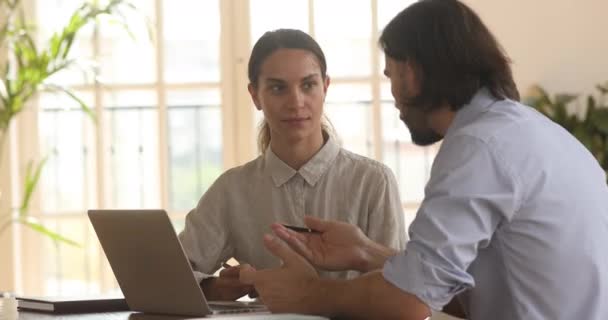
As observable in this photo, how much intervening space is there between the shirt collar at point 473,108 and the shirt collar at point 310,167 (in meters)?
0.89

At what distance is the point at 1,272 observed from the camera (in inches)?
214

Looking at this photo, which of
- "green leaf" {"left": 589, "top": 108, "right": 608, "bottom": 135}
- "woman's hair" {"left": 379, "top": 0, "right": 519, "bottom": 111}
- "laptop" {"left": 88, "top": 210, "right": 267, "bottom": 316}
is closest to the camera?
"woman's hair" {"left": 379, "top": 0, "right": 519, "bottom": 111}

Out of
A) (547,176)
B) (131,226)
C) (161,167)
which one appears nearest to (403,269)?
(547,176)

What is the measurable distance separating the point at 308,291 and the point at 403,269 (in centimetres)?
27

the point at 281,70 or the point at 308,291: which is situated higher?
the point at 281,70

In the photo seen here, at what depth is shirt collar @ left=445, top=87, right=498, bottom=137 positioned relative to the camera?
2.12 metres

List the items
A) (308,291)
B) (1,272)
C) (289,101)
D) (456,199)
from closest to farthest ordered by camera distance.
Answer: (456,199) → (308,291) → (289,101) → (1,272)

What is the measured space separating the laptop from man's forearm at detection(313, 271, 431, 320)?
0.30 m

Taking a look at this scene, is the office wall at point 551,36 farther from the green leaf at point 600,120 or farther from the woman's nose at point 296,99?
the woman's nose at point 296,99

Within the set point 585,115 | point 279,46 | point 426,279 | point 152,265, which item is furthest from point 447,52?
point 585,115

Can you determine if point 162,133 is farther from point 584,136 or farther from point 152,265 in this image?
point 152,265

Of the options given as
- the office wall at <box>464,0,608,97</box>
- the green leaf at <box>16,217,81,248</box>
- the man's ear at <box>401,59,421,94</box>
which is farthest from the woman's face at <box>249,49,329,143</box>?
the office wall at <box>464,0,608,97</box>

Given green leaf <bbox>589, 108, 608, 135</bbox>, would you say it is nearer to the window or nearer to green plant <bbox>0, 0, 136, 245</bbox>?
the window

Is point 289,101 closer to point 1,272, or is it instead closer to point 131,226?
point 131,226
